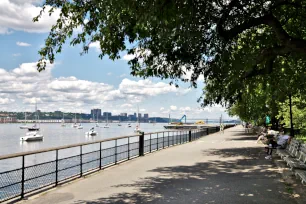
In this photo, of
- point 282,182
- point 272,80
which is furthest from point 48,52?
point 272,80

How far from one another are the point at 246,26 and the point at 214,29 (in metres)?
1.13

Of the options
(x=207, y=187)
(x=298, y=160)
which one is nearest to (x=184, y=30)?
(x=207, y=187)

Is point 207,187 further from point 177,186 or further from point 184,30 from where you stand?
point 184,30

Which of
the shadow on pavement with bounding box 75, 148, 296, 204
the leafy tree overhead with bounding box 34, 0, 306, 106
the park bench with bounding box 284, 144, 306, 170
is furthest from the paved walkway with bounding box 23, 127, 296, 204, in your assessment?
the leafy tree overhead with bounding box 34, 0, 306, 106

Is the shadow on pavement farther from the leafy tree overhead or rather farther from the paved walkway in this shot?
the leafy tree overhead

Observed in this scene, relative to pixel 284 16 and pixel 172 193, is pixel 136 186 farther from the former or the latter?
pixel 284 16

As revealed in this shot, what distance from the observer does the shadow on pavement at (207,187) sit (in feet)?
26.9

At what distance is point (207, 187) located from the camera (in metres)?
9.61

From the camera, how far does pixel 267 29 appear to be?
49.8 feet

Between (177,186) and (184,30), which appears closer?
(184,30)

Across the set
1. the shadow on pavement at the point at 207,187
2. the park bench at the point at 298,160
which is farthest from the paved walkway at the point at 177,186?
the park bench at the point at 298,160

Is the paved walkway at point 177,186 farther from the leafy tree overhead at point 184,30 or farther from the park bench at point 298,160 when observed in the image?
A: the leafy tree overhead at point 184,30

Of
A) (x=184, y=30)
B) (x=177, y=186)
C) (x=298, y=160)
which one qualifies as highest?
(x=184, y=30)

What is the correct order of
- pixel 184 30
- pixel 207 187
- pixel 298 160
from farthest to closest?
1. pixel 298 160
2. pixel 207 187
3. pixel 184 30
